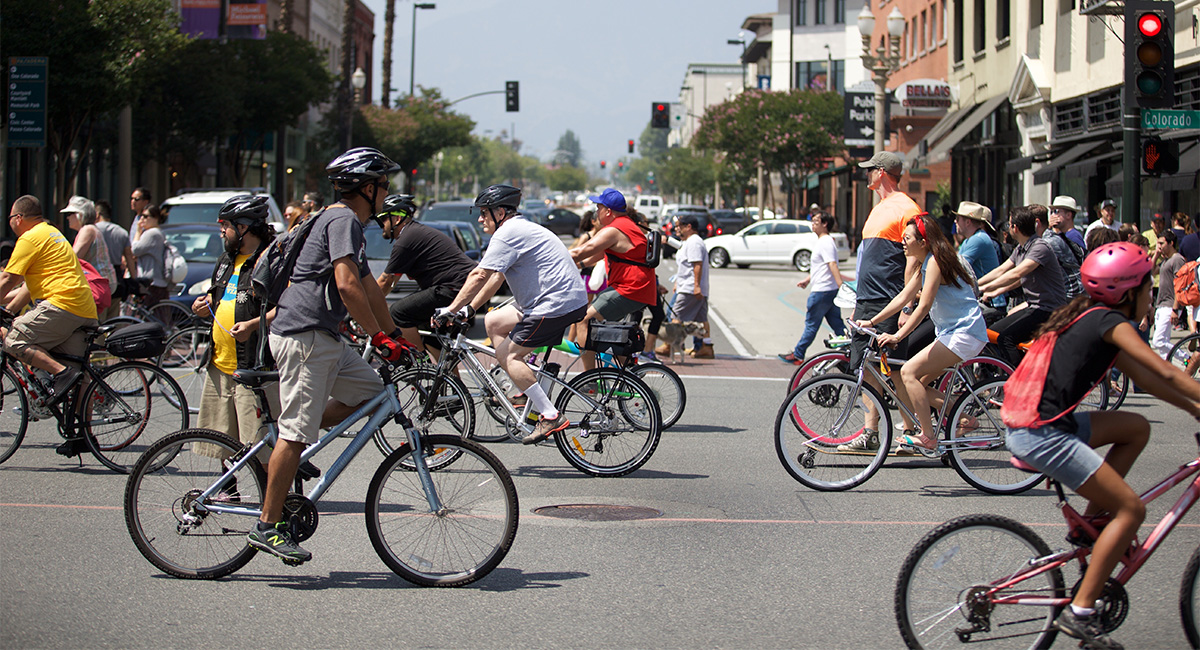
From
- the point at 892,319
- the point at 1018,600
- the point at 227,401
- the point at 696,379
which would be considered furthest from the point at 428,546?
the point at 696,379

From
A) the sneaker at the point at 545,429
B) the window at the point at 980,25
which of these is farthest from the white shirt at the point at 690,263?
the window at the point at 980,25

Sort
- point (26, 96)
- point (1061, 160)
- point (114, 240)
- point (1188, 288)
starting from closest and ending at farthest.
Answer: point (1188, 288), point (114, 240), point (26, 96), point (1061, 160)

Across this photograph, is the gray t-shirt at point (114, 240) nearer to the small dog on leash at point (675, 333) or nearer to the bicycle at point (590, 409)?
the small dog on leash at point (675, 333)

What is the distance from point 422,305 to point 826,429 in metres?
3.44

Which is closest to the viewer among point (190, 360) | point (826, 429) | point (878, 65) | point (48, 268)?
point (826, 429)

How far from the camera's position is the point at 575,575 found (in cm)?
586

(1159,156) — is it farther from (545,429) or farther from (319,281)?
(319,281)

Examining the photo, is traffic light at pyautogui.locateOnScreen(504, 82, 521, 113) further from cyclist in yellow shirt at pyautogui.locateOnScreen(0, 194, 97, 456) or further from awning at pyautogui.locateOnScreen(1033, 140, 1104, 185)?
cyclist in yellow shirt at pyautogui.locateOnScreen(0, 194, 97, 456)

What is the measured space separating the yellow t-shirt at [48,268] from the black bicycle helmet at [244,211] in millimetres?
1539

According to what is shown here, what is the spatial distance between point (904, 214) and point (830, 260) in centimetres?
546

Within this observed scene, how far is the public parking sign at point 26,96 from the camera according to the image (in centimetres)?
1759

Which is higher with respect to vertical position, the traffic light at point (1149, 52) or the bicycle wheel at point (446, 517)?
the traffic light at point (1149, 52)

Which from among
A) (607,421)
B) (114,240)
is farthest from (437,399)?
(114,240)

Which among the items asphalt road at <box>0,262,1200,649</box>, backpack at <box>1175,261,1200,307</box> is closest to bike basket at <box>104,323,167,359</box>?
asphalt road at <box>0,262,1200,649</box>
